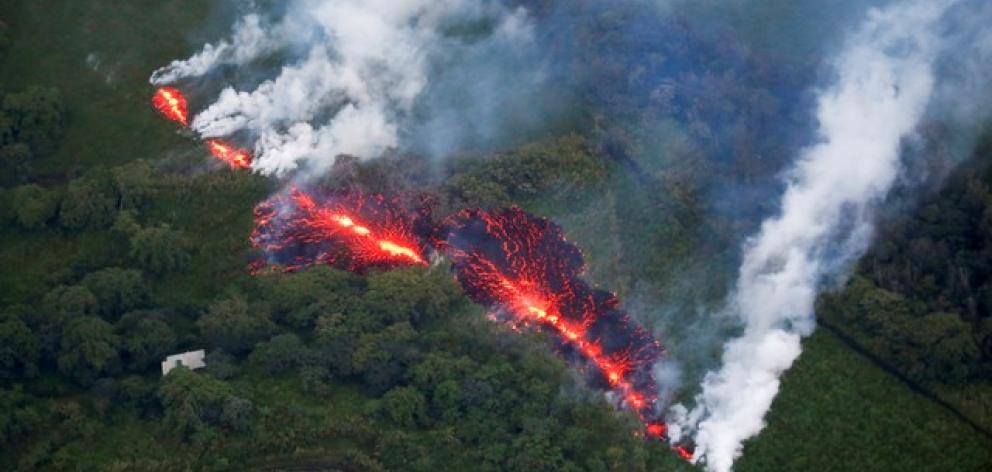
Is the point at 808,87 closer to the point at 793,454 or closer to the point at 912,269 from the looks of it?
the point at 912,269

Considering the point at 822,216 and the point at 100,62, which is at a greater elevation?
the point at 822,216

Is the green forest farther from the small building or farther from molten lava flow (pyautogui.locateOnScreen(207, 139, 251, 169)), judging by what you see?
molten lava flow (pyautogui.locateOnScreen(207, 139, 251, 169))

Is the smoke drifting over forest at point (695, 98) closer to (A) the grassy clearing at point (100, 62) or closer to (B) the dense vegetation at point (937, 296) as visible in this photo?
(B) the dense vegetation at point (937, 296)

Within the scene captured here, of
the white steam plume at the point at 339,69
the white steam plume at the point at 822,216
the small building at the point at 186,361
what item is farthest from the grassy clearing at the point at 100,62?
the white steam plume at the point at 822,216

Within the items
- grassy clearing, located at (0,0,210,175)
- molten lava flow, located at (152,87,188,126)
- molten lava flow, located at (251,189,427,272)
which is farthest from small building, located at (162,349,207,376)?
molten lava flow, located at (152,87,188,126)

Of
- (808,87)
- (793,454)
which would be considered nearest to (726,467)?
(793,454)

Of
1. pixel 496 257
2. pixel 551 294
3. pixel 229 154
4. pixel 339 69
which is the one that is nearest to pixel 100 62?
pixel 229 154

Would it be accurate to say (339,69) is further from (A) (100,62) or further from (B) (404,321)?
(B) (404,321)
